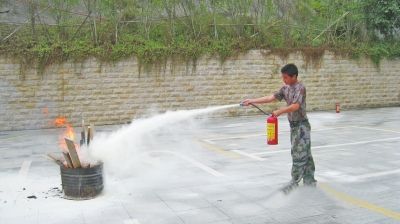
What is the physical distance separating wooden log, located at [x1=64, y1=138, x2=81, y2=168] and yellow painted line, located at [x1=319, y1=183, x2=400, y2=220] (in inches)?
147

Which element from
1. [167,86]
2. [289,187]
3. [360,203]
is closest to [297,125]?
[289,187]

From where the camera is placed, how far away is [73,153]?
604 cm

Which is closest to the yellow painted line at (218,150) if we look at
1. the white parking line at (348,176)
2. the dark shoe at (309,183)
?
the white parking line at (348,176)

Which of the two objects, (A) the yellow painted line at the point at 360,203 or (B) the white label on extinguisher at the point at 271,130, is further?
(B) the white label on extinguisher at the point at 271,130

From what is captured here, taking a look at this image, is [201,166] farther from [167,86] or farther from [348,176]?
[167,86]

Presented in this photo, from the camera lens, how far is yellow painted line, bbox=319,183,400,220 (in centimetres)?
543

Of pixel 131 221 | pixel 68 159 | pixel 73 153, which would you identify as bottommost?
pixel 131 221

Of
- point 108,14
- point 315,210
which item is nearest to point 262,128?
point 108,14

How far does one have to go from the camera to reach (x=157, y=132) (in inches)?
515

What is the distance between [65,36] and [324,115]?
10.2 m

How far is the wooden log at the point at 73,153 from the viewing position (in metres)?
5.95

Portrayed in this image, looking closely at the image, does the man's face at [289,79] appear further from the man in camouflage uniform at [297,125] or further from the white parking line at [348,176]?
the white parking line at [348,176]

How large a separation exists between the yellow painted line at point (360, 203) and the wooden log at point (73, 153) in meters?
3.74

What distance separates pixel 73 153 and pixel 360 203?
4.06m
